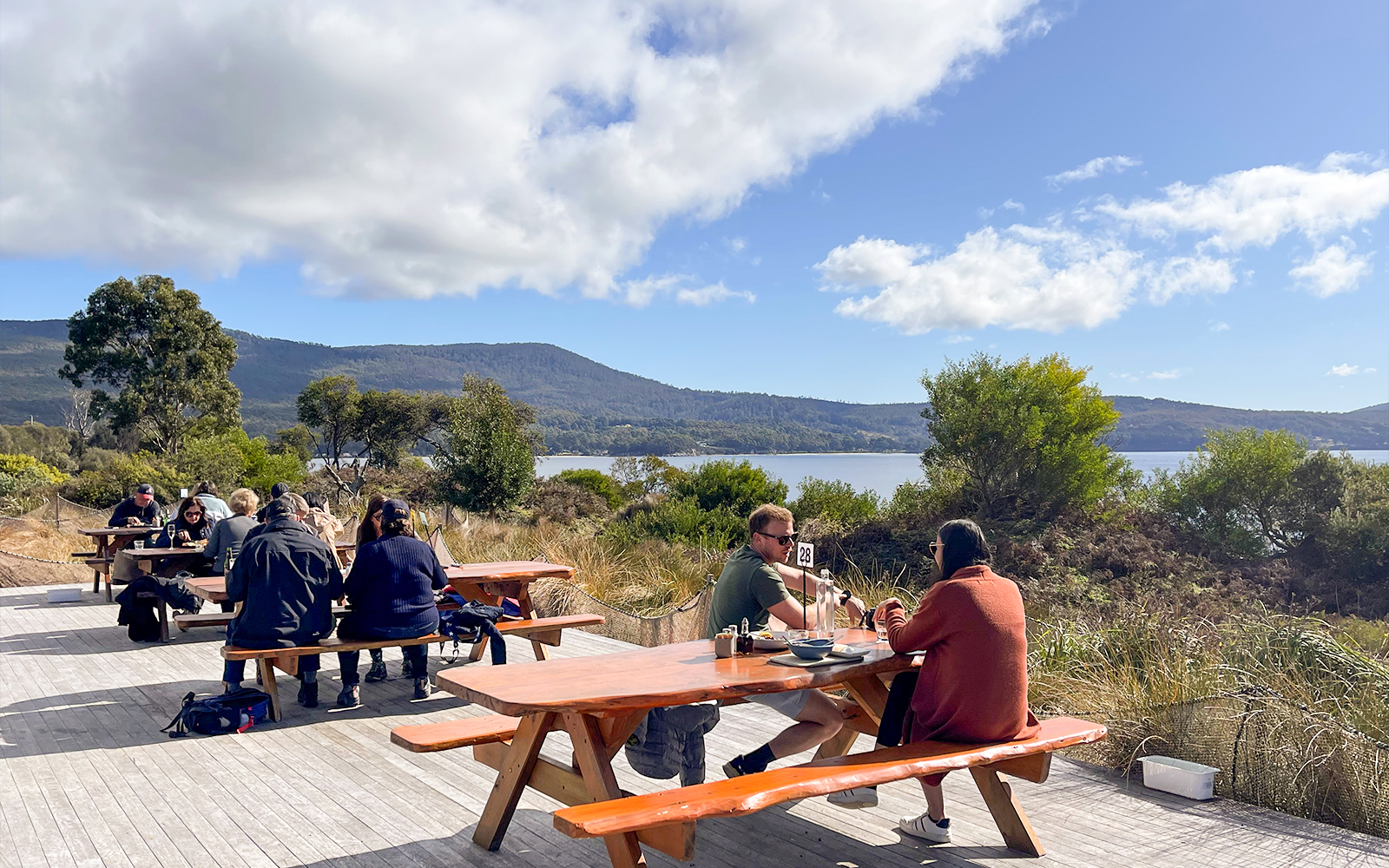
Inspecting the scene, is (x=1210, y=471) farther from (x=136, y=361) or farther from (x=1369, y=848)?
(x=136, y=361)

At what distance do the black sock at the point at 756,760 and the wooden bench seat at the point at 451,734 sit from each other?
0.83 meters

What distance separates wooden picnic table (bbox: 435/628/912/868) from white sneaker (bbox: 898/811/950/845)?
0.39 m

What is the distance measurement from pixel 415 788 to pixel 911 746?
2131 mm

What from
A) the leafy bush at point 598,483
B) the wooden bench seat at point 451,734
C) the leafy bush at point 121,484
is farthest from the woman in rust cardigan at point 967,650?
the leafy bush at point 598,483

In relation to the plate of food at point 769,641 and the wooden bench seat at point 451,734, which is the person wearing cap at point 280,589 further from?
the plate of food at point 769,641

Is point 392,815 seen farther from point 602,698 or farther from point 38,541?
point 38,541

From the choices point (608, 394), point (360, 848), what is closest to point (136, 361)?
point (360, 848)

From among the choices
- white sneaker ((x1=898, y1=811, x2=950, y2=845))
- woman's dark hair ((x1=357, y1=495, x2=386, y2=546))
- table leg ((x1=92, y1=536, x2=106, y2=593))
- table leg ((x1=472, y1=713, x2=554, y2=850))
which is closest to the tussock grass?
table leg ((x1=92, y1=536, x2=106, y2=593))

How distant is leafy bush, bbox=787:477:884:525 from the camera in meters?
21.7

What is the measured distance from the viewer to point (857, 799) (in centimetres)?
363

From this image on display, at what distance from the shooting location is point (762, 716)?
518 centimetres

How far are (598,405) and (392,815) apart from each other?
140 m

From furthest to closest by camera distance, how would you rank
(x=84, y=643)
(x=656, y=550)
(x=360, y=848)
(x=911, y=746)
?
(x=656, y=550) < (x=84, y=643) < (x=360, y=848) < (x=911, y=746)

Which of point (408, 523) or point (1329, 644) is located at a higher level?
point (408, 523)
